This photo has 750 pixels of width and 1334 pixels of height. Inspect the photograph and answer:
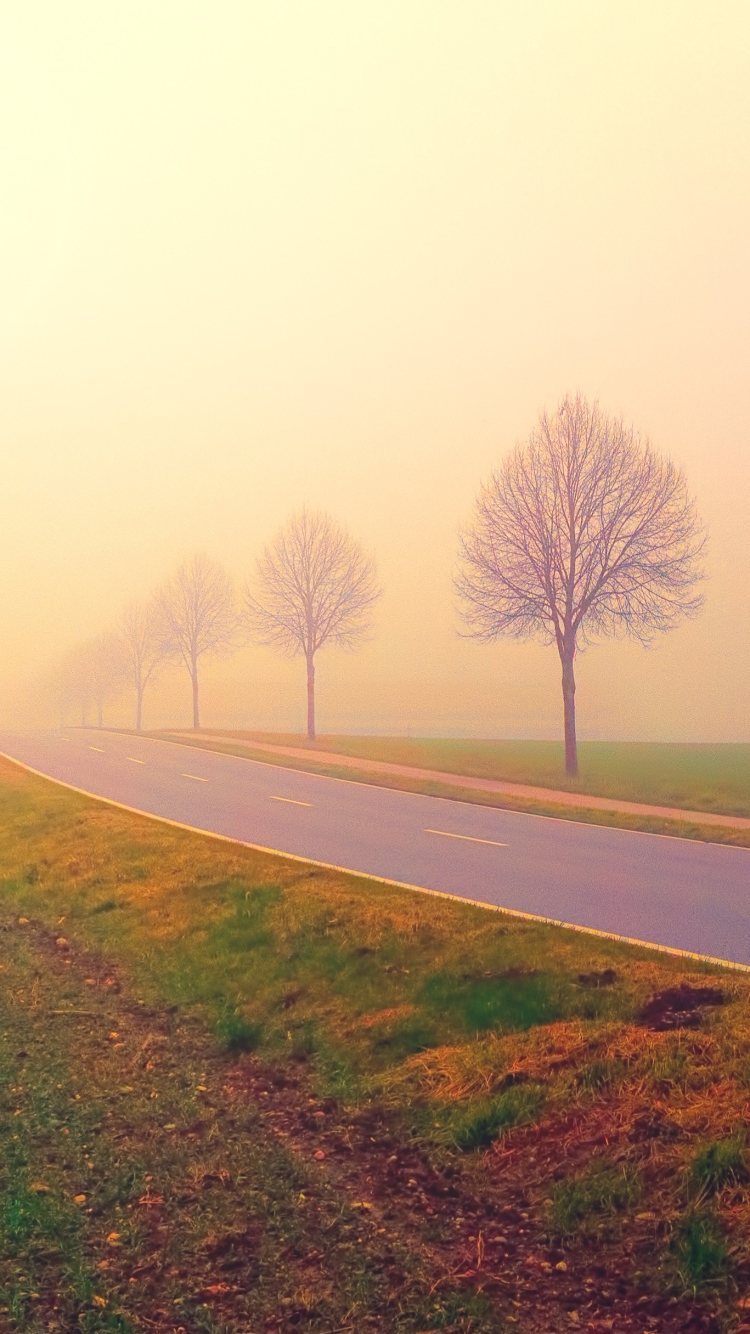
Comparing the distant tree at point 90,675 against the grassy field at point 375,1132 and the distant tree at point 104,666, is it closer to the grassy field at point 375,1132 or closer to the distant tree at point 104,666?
the distant tree at point 104,666

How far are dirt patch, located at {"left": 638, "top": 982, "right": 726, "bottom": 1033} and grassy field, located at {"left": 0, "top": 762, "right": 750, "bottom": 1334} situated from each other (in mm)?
30

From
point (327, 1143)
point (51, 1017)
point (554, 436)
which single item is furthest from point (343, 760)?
point (327, 1143)

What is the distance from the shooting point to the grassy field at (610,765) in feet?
87.0

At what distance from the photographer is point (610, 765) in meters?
38.1

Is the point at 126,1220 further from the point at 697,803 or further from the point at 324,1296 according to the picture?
the point at 697,803

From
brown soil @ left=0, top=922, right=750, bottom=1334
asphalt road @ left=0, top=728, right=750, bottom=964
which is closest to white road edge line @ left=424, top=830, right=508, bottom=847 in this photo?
asphalt road @ left=0, top=728, right=750, bottom=964

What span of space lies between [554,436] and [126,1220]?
2993 cm

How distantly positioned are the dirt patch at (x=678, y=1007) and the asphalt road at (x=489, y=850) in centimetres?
198

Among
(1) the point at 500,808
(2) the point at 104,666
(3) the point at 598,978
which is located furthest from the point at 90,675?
(3) the point at 598,978

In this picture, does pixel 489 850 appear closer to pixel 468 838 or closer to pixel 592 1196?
pixel 468 838

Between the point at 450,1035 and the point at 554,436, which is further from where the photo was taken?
the point at 554,436

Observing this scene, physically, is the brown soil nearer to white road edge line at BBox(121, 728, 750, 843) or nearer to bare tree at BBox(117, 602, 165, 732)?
white road edge line at BBox(121, 728, 750, 843)

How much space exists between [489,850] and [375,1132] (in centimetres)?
1004

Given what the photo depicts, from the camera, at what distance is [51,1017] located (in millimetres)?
8539
